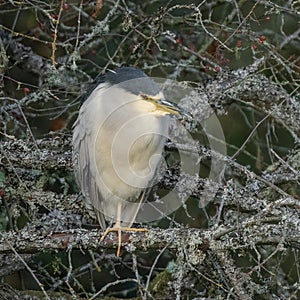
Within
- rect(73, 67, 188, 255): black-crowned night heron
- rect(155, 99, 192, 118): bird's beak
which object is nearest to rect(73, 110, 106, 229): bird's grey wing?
rect(73, 67, 188, 255): black-crowned night heron

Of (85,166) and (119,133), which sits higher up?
(119,133)

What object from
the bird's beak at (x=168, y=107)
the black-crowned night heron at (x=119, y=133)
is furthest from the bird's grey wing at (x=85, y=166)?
the bird's beak at (x=168, y=107)

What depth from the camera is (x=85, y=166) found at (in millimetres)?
3139

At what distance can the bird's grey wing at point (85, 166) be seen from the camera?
3.10 metres

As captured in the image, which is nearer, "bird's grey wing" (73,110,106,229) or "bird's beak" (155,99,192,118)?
"bird's beak" (155,99,192,118)

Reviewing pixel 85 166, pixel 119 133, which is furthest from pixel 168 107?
pixel 85 166

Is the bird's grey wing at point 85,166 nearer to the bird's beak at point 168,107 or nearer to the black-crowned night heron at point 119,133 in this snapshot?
the black-crowned night heron at point 119,133

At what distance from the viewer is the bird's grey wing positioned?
3.10 m

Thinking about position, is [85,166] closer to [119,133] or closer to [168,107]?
[119,133]

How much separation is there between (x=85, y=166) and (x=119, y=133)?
0.21m

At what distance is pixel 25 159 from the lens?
9.66 feet

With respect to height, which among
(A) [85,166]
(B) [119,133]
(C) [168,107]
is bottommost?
(A) [85,166]

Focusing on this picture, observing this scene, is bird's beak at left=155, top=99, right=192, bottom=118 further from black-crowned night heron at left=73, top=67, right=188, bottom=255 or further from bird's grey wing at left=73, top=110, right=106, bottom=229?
bird's grey wing at left=73, top=110, right=106, bottom=229

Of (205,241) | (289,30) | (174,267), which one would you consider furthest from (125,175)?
(289,30)
